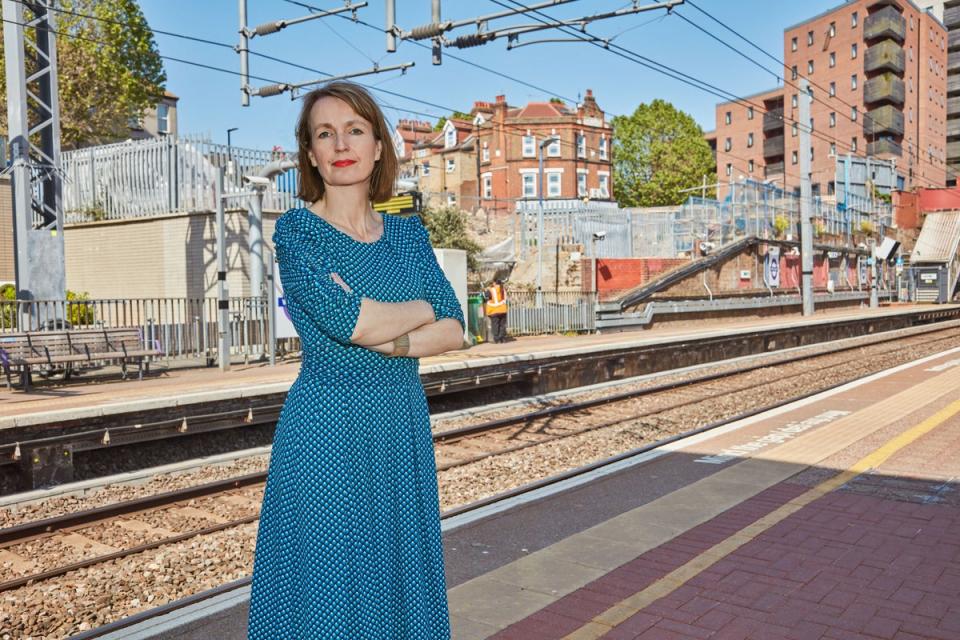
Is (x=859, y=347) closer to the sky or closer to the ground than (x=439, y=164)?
closer to the ground

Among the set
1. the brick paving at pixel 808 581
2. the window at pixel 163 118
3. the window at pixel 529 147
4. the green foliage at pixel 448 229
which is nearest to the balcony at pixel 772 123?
the window at pixel 529 147

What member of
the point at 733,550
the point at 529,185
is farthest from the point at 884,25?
the point at 733,550

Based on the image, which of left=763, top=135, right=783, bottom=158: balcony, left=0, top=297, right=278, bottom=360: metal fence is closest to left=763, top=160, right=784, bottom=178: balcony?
left=763, top=135, right=783, bottom=158: balcony

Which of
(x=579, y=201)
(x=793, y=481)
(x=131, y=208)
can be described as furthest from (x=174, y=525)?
(x=579, y=201)

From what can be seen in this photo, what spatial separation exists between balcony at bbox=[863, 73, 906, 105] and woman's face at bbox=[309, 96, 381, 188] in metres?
75.4

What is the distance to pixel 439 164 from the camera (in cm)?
7381

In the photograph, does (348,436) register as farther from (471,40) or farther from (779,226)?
(779,226)

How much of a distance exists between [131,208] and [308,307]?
2246 centimetres

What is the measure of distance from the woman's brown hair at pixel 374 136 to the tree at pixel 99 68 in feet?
96.2

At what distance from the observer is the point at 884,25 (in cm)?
6775

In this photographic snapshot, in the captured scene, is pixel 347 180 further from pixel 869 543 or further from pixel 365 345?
pixel 869 543

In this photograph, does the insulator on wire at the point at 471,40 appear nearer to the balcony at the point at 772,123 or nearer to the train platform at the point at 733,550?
the train platform at the point at 733,550

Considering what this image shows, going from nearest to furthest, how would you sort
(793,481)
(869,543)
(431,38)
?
(869,543)
(793,481)
(431,38)

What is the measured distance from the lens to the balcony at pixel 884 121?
2717 inches
